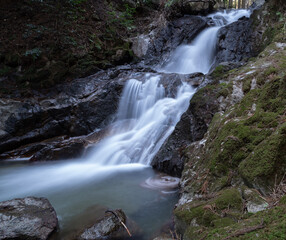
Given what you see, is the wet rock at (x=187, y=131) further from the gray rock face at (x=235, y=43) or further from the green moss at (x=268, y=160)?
the gray rock face at (x=235, y=43)

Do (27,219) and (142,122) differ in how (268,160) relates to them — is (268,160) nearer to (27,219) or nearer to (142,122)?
(27,219)

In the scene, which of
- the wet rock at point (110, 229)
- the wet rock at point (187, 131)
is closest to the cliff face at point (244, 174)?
the wet rock at point (187, 131)

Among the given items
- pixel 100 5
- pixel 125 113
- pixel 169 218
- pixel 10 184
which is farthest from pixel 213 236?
pixel 100 5

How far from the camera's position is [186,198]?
3.27m

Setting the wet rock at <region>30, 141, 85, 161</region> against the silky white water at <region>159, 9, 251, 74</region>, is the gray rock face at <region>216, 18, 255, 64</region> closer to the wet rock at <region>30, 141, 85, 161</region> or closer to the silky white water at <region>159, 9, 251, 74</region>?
the silky white water at <region>159, 9, 251, 74</region>

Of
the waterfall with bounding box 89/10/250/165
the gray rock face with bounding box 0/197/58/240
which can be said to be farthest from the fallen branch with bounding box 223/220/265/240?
the waterfall with bounding box 89/10/250/165

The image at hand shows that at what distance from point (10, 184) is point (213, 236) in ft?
20.3

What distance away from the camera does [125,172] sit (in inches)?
248

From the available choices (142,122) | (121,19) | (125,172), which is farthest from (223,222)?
(121,19)

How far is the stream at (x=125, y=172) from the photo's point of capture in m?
4.21

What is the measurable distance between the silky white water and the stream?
0.06 metres

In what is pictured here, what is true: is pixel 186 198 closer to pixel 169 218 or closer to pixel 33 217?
pixel 169 218

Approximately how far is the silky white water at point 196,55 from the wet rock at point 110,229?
9.10m

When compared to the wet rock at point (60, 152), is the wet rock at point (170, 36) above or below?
above
